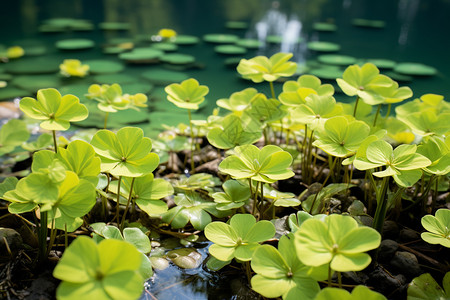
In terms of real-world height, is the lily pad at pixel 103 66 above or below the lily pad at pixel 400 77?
below

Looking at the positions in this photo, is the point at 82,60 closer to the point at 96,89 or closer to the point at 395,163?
the point at 96,89

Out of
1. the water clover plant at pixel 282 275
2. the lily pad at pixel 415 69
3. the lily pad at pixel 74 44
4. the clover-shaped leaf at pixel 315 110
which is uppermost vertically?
the clover-shaped leaf at pixel 315 110

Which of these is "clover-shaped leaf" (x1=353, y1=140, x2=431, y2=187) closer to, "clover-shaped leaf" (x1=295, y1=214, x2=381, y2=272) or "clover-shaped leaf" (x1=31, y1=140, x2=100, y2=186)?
"clover-shaped leaf" (x1=295, y1=214, x2=381, y2=272)

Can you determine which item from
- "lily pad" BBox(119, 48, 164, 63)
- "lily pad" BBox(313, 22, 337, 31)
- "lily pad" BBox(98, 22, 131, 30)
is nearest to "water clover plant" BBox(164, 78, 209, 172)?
"lily pad" BBox(119, 48, 164, 63)

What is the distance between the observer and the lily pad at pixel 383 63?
2.37 meters

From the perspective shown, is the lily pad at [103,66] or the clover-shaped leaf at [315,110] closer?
the clover-shaped leaf at [315,110]

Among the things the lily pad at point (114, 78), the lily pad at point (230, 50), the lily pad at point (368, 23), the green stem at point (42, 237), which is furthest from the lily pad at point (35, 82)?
the lily pad at point (368, 23)

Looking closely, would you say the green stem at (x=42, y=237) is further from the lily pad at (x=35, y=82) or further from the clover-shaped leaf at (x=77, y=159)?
the lily pad at (x=35, y=82)

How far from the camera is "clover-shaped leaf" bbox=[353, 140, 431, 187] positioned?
2.39 feet

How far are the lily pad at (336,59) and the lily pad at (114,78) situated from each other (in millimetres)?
1219

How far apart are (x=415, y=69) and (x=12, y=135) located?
7.23ft

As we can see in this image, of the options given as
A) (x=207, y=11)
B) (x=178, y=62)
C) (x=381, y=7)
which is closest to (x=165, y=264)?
(x=178, y=62)

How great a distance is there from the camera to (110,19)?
3.45m

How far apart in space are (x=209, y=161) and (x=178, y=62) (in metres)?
1.30
